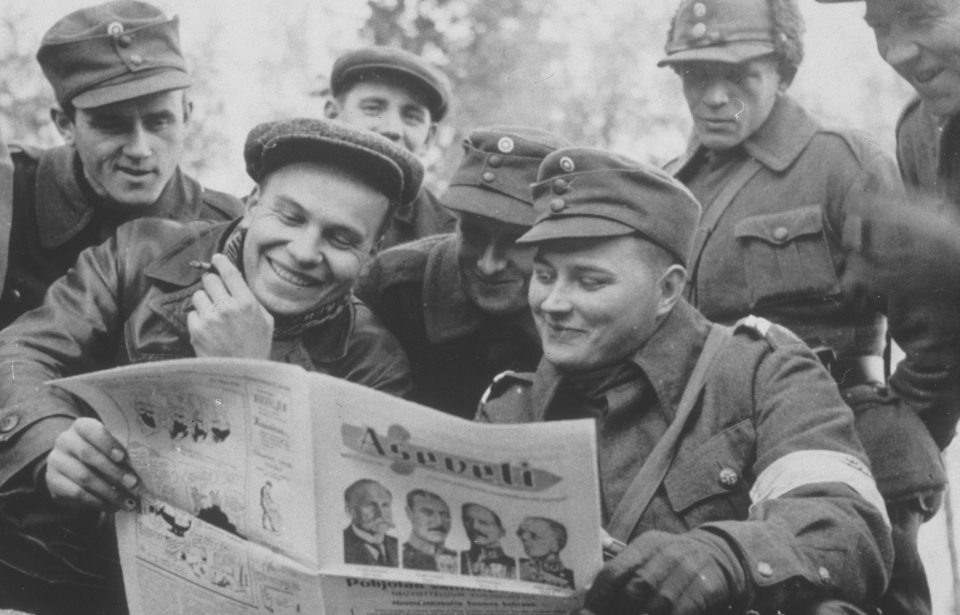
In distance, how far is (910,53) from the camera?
3.27 m

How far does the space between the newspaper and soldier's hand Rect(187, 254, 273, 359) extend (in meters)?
0.58

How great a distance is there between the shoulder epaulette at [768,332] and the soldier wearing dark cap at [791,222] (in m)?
0.77

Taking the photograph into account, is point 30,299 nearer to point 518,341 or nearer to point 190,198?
point 190,198

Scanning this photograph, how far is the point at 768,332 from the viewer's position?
2904 millimetres

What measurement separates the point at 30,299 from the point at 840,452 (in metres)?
2.89

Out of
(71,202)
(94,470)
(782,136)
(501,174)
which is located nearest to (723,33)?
(782,136)

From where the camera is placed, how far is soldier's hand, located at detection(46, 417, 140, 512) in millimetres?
2684

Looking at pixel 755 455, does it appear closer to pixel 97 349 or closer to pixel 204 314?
pixel 204 314

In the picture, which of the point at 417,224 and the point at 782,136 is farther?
the point at 417,224

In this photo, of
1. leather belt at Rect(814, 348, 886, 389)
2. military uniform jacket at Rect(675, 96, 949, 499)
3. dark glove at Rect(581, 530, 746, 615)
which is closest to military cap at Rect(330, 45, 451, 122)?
military uniform jacket at Rect(675, 96, 949, 499)

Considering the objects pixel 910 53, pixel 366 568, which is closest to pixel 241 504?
pixel 366 568

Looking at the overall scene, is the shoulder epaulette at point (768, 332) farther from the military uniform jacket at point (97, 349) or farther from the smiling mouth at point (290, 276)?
the smiling mouth at point (290, 276)

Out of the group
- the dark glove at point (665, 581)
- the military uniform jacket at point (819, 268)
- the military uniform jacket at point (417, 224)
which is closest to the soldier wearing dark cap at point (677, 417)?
the dark glove at point (665, 581)

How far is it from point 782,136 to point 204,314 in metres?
2.07
